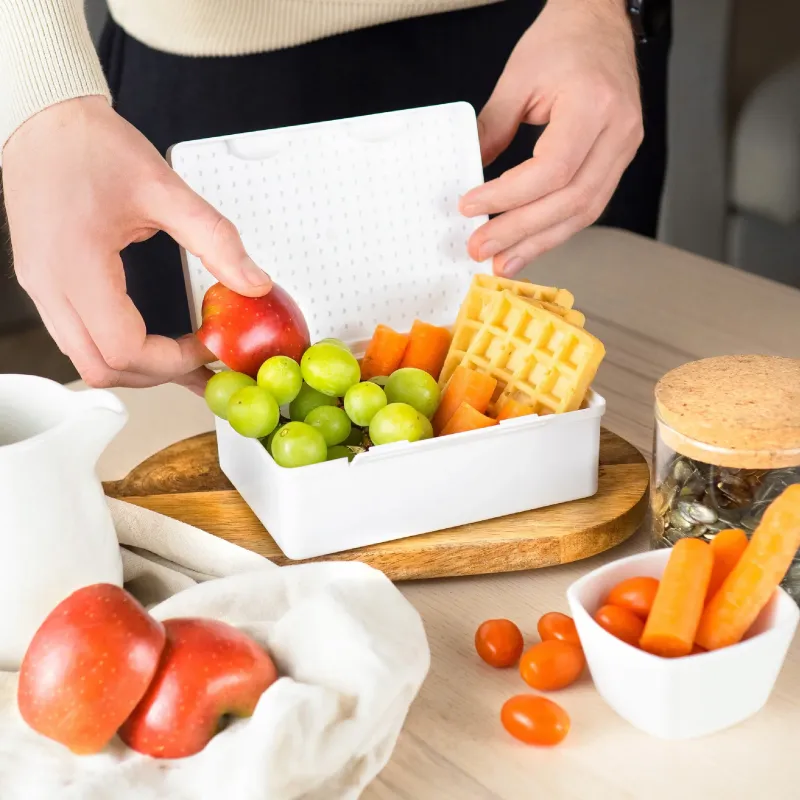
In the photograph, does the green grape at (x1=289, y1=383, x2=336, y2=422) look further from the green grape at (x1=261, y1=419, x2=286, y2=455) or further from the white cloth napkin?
the white cloth napkin

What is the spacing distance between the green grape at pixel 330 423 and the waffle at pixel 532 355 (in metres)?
0.16

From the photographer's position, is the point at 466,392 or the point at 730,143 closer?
the point at 466,392

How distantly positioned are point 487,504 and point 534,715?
0.90ft

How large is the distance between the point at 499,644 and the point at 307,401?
299 millimetres

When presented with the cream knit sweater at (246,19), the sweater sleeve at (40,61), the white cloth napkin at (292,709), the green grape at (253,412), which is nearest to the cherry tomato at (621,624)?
the white cloth napkin at (292,709)

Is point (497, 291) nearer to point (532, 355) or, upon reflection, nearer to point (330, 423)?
point (532, 355)

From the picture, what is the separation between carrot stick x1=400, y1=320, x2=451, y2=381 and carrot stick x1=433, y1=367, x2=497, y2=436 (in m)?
0.08

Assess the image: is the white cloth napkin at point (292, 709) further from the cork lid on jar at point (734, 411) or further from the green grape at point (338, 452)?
the cork lid on jar at point (734, 411)

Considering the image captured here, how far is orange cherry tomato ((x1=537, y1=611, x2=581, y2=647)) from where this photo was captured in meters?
0.87

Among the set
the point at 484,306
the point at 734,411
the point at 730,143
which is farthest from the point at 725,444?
the point at 730,143

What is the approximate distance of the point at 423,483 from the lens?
99 centimetres

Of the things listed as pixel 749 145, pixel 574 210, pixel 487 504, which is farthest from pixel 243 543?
pixel 749 145

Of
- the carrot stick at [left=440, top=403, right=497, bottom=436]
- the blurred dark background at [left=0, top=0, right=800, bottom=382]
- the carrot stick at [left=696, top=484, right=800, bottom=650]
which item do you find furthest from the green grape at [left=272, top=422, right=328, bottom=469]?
the blurred dark background at [left=0, top=0, right=800, bottom=382]

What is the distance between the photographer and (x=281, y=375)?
1011 millimetres
